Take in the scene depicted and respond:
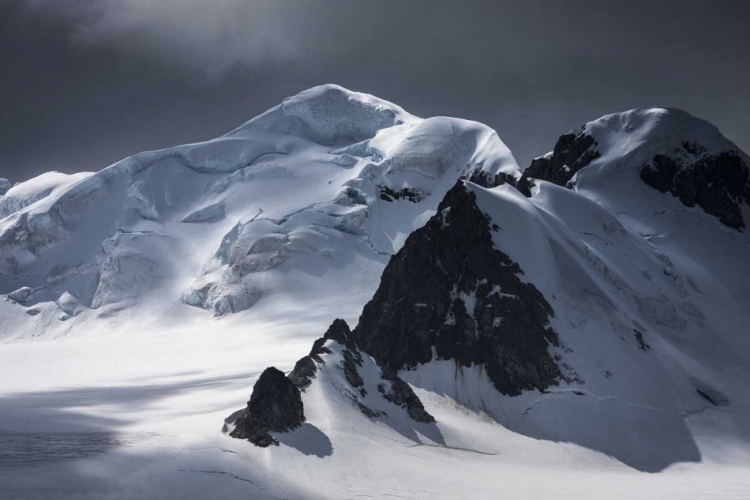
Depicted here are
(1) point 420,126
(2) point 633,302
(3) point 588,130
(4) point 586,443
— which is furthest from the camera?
(1) point 420,126

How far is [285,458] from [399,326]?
3618 centimetres

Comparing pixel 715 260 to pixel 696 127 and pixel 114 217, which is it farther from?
pixel 114 217

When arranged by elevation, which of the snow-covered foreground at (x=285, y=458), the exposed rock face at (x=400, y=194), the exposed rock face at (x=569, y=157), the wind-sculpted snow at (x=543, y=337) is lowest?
the snow-covered foreground at (x=285, y=458)

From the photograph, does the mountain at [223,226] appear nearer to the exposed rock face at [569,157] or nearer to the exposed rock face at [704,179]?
the exposed rock face at [569,157]

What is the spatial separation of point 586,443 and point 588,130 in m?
77.0

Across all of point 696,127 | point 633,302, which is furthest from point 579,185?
point 633,302

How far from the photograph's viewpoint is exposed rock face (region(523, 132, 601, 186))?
439 ft

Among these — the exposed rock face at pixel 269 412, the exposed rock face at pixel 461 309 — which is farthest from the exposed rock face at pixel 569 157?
the exposed rock face at pixel 269 412

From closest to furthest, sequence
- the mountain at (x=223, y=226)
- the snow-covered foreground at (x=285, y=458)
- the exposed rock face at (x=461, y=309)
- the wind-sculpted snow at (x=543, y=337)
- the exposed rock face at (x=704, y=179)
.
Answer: the snow-covered foreground at (x=285, y=458)
the wind-sculpted snow at (x=543, y=337)
the exposed rock face at (x=461, y=309)
the exposed rock face at (x=704, y=179)
the mountain at (x=223, y=226)

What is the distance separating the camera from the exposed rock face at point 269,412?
5600 centimetres

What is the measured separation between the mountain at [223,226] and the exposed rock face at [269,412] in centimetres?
8802

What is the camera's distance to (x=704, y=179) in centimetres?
12650

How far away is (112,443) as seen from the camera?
193ft

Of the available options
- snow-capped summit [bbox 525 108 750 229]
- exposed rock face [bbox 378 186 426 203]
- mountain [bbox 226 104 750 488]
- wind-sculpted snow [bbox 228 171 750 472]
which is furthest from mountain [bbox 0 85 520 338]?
wind-sculpted snow [bbox 228 171 750 472]
